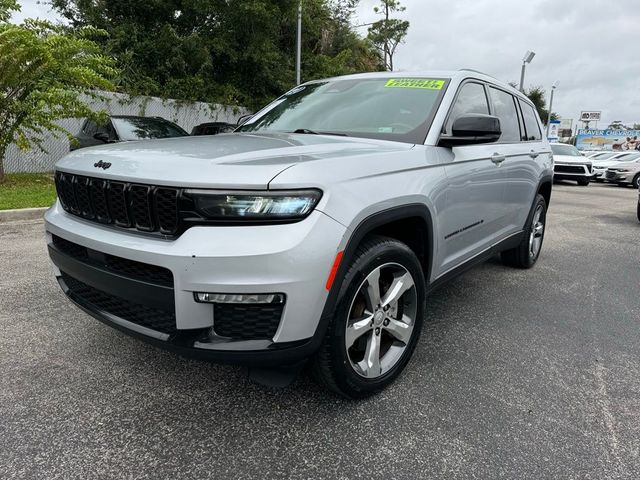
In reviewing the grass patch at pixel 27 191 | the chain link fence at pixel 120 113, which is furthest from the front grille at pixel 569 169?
the grass patch at pixel 27 191

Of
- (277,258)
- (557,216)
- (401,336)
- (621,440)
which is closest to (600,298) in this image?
(621,440)

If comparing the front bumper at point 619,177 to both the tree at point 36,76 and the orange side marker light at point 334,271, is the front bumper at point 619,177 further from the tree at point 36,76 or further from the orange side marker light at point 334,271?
the orange side marker light at point 334,271

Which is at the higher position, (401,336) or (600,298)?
(401,336)

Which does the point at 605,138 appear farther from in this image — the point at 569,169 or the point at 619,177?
the point at 569,169

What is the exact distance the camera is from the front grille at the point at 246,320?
1.90 meters

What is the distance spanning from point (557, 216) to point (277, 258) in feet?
30.1

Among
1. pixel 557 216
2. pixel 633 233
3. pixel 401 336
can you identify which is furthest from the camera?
pixel 557 216

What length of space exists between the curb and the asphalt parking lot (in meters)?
3.71

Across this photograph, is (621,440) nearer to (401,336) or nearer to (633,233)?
(401,336)

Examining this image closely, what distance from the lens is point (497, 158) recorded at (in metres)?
3.61

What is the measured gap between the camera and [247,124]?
149 inches

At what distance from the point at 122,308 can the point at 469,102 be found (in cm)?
264

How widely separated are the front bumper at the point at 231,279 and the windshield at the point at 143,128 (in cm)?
729

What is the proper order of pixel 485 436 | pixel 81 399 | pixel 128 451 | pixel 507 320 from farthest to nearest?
pixel 507 320 → pixel 81 399 → pixel 485 436 → pixel 128 451
